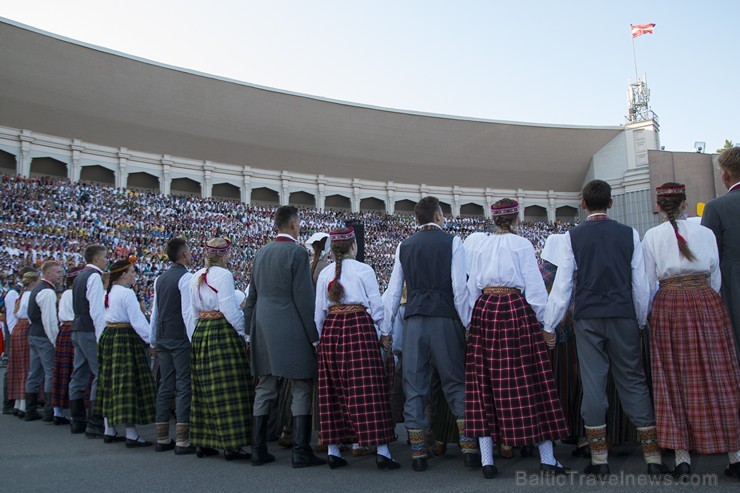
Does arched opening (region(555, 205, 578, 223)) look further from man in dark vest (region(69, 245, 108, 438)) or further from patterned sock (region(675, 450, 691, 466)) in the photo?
patterned sock (region(675, 450, 691, 466))

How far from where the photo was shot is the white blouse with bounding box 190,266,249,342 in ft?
15.5

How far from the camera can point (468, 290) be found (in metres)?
4.05

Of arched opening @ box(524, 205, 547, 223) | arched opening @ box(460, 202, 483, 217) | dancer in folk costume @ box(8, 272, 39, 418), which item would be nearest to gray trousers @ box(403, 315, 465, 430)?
dancer in folk costume @ box(8, 272, 39, 418)

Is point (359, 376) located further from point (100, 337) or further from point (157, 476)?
point (100, 337)

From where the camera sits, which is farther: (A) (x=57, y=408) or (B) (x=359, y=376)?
(A) (x=57, y=408)

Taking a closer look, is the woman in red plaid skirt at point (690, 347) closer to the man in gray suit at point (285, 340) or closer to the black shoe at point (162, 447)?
the man in gray suit at point (285, 340)

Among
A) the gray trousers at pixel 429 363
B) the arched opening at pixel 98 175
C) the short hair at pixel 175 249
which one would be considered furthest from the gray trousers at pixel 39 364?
the arched opening at pixel 98 175

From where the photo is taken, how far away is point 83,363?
6137 mm

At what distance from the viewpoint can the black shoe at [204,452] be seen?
468 centimetres

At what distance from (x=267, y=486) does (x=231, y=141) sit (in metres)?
35.0

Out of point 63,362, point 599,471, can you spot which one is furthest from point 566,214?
point 599,471

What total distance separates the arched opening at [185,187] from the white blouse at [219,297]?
1280 inches

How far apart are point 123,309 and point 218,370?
1.59 metres

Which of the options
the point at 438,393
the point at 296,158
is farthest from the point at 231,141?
the point at 438,393
